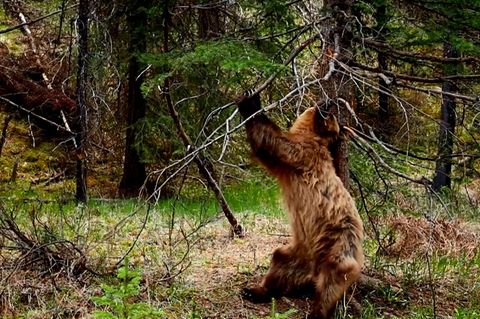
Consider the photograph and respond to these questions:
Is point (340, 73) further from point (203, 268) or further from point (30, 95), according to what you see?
point (30, 95)

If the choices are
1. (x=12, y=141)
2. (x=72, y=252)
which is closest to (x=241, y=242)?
(x=72, y=252)

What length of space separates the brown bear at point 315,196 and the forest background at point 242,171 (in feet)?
0.70

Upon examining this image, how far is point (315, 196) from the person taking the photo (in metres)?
5.68

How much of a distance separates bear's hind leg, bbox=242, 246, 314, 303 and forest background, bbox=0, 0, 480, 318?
0.11m

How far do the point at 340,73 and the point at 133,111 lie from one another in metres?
8.91

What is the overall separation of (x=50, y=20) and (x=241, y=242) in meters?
10.5

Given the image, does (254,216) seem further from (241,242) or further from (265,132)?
(265,132)

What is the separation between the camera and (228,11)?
11.8 m

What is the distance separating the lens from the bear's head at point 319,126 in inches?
229

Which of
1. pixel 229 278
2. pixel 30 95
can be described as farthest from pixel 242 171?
pixel 30 95

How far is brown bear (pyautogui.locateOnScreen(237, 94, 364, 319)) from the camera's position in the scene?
5.51 m

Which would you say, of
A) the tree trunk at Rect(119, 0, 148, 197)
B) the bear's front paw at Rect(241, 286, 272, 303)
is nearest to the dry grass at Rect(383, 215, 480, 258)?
the bear's front paw at Rect(241, 286, 272, 303)

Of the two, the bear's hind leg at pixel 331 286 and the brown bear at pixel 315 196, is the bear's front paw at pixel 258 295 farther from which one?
the bear's hind leg at pixel 331 286

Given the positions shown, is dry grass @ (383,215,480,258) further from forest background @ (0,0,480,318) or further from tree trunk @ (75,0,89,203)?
tree trunk @ (75,0,89,203)
